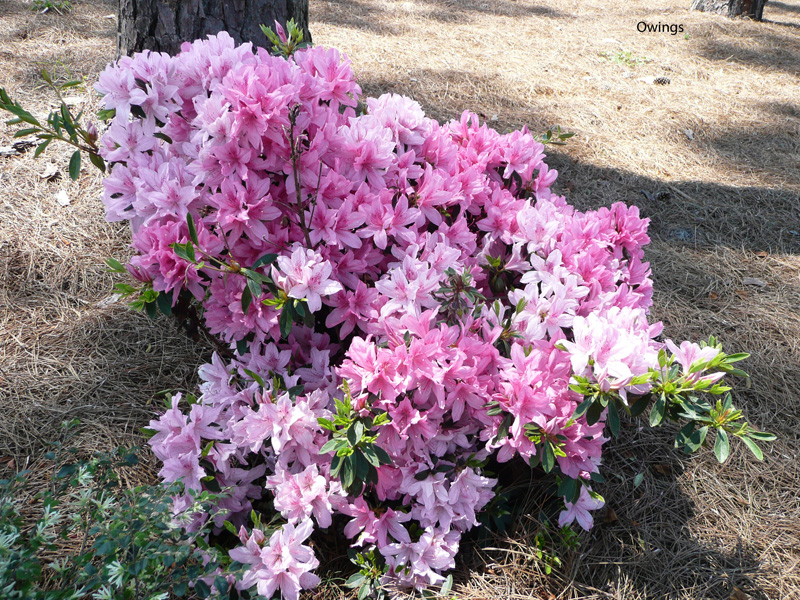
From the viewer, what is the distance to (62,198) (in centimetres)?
296

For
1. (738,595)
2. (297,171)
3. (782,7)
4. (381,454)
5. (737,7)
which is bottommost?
(738,595)

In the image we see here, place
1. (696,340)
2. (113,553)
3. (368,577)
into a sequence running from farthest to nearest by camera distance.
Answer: (696,340), (368,577), (113,553)

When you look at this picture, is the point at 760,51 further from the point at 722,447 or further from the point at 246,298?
the point at 246,298

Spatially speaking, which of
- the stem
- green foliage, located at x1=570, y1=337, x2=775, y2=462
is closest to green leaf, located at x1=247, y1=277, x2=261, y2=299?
the stem

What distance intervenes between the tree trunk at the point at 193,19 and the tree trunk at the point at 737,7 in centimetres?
736

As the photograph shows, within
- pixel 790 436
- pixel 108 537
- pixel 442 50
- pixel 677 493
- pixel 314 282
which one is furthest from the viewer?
pixel 442 50

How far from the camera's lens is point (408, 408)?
1.49 m

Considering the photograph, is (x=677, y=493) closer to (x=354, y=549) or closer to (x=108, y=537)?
(x=354, y=549)

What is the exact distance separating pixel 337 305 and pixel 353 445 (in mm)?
404

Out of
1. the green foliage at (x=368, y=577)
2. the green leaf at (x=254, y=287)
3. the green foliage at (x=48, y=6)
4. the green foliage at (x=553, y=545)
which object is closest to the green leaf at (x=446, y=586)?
the green foliage at (x=368, y=577)

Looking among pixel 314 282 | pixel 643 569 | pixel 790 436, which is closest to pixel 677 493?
pixel 643 569

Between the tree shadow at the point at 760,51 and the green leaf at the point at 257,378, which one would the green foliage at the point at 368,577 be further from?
the tree shadow at the point at 760,51

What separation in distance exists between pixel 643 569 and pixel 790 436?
3.09ft

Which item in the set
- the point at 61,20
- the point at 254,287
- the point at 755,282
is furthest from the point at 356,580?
the point at 61,20
